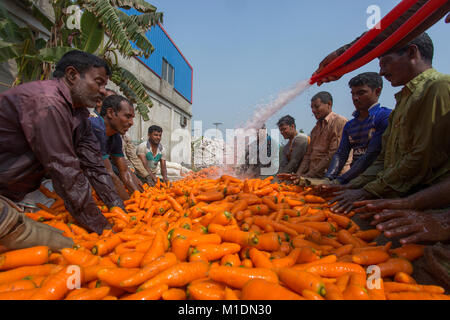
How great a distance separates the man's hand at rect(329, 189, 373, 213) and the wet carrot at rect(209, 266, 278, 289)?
1.67m

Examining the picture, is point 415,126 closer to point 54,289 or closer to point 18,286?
point 54,289

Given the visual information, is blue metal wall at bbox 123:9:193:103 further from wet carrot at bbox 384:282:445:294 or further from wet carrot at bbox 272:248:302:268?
wet carrot at bbox 384:282:445:294

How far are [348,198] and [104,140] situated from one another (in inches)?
163

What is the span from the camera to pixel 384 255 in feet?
6.35

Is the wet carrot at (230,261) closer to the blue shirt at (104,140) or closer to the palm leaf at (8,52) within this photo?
the blue shirt at (104,140)

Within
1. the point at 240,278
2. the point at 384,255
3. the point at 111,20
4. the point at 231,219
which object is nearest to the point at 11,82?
the point at 111,20

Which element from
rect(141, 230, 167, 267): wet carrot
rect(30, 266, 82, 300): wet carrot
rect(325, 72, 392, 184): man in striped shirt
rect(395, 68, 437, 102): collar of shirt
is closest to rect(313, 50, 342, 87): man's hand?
rect(325, 72, 392, 184): man in striped shirt

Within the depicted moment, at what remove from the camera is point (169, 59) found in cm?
2072

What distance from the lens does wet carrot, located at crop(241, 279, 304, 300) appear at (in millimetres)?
1271

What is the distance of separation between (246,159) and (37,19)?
8723 mm

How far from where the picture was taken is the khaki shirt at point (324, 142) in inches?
207

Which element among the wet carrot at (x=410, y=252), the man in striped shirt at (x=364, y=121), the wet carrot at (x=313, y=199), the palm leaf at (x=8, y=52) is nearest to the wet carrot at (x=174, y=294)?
the wet carrot at (x=410, y=252)

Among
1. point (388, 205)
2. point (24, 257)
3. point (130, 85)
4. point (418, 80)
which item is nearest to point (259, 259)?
point (388, 205)
